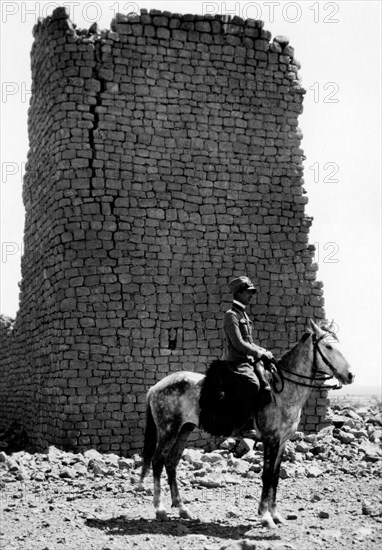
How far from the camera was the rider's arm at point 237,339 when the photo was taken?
8.22m

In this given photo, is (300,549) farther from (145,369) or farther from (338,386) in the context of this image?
(145,369)

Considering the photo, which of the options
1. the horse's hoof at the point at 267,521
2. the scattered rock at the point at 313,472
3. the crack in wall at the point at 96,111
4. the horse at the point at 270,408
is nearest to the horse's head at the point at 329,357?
the horse at the point at 270,408

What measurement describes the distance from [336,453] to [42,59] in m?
7.89

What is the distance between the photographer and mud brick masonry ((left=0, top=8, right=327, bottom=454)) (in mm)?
12594

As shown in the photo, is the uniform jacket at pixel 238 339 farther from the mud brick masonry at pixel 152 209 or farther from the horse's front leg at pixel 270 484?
the mud brick masonry at pixel 152 209

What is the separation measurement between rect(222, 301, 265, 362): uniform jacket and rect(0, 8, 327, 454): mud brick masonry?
4383 millimetres

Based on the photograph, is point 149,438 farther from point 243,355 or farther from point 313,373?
point 313,373

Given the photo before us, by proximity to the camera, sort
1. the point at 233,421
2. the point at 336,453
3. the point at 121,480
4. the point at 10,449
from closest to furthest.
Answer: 1. the point at 233,421
2. the point at 121,480
3. the point at 336,453
4. the point at 10,449

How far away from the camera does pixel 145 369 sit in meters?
12.7

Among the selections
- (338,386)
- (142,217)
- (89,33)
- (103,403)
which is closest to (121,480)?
(103,403)

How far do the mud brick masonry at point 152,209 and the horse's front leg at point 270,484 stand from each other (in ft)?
15.0

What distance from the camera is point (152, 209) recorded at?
1302 cm

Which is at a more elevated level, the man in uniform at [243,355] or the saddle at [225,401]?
the man in uniform at [243,355]

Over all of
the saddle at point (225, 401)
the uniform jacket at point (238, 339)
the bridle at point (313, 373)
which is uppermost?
the uniform jacket at point (238, 339)
